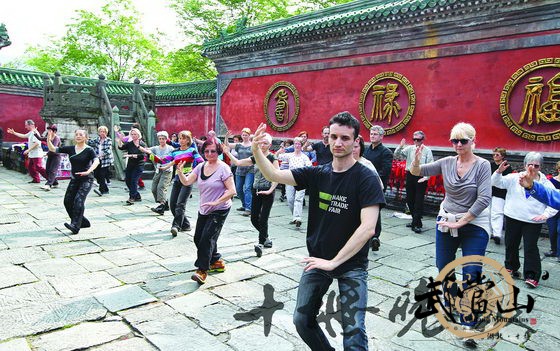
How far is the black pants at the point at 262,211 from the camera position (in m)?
5.45

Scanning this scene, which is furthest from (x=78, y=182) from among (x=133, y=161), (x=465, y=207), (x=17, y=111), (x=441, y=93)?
(x=17, y=111)

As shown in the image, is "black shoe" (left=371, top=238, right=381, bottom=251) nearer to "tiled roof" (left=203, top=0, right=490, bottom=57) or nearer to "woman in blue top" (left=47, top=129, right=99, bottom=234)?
"woman in blue top" (left=47, top=129, right=99, bottom=234)

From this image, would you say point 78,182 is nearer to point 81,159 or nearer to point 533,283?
point 81,159

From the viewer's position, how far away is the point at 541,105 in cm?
721

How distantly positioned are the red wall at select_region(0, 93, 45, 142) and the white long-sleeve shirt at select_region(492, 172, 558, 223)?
18.0 meters

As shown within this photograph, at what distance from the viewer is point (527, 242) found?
4422mm

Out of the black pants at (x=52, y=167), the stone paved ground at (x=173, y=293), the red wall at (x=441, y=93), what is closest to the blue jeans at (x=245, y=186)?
the stone paved ground at (x=173, y=293)

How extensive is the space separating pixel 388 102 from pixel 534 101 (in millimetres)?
3122

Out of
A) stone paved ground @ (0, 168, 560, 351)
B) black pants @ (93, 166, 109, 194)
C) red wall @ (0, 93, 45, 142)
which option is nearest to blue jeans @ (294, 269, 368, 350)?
stone paved ground @ (0, 168, 560, 351)

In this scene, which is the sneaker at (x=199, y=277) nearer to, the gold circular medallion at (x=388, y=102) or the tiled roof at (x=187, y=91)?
the gold circular medallion at (x=388, y=102)

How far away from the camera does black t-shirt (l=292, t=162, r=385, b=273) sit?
2.31m

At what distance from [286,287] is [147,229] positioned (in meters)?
3.35

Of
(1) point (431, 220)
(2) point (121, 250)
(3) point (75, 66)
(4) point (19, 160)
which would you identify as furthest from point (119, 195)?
(3) point (75, 66)

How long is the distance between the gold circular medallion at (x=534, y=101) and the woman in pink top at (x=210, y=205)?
619cm
